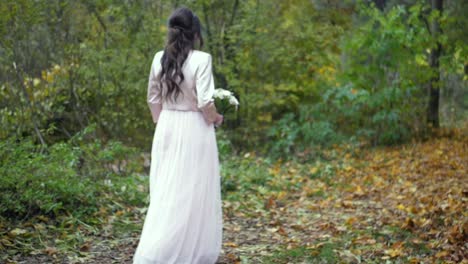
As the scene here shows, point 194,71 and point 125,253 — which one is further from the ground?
point 194,71

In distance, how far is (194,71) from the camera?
4.86 metres

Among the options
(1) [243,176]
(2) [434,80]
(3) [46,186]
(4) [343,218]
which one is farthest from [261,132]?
(3) [46,186]

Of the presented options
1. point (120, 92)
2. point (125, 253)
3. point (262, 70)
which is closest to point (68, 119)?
point (120, 92)

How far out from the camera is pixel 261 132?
1277 centimetres

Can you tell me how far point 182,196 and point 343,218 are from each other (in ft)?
9.41

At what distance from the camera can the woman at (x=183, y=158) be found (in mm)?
4859

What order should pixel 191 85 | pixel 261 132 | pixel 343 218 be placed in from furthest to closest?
pixel 261 132 < pixel 343 218 < pixel 191 85

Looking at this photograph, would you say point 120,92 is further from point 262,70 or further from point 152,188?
point 152,188

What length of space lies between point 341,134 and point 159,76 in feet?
25.2

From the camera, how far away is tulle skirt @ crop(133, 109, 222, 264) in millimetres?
4879

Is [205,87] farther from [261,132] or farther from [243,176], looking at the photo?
[261,132]

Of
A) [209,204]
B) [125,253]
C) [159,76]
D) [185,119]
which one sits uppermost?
[159,76]

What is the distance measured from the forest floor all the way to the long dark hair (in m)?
1.84

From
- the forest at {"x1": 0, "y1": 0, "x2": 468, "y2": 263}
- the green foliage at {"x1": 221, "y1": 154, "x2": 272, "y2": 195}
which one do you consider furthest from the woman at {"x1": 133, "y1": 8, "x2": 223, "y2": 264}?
the green foliage at {"x1": 221, "y1": 154, "x2": 272, "y2": 195}
